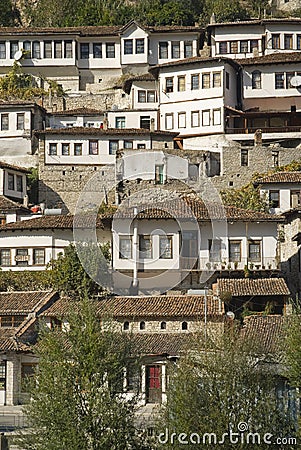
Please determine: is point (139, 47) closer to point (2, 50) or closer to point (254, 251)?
point (2, 50)

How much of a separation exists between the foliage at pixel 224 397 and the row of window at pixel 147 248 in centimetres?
1995

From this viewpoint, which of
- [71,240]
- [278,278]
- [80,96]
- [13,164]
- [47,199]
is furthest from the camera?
[80,96]

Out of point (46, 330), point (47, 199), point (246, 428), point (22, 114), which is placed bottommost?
point (246, 428)

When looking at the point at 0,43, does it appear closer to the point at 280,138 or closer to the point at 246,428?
the point at 280,138

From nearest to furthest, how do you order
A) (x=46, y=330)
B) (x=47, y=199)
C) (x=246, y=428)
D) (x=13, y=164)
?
(x=246, y=428) → (x=46, y=330) → (x=47, y=199) → (x=13, y=164)

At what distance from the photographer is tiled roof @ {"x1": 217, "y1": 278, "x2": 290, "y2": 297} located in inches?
1993

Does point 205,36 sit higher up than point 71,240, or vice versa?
point 205,36

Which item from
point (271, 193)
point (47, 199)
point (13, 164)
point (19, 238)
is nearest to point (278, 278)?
point (271, 193)

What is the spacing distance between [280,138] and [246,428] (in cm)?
3922

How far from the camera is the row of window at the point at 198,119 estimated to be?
6994 centimetres

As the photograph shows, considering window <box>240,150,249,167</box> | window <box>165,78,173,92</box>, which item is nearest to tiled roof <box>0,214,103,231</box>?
window <box>240,150,249,167</box>

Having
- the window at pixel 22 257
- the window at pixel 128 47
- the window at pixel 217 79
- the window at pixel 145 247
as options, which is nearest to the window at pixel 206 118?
the window at pixel 217 79

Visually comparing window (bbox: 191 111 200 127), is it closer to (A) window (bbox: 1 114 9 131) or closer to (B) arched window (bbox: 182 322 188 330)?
(A) window (bbox: 1 114 9 131)

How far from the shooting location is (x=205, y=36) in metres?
84.8
